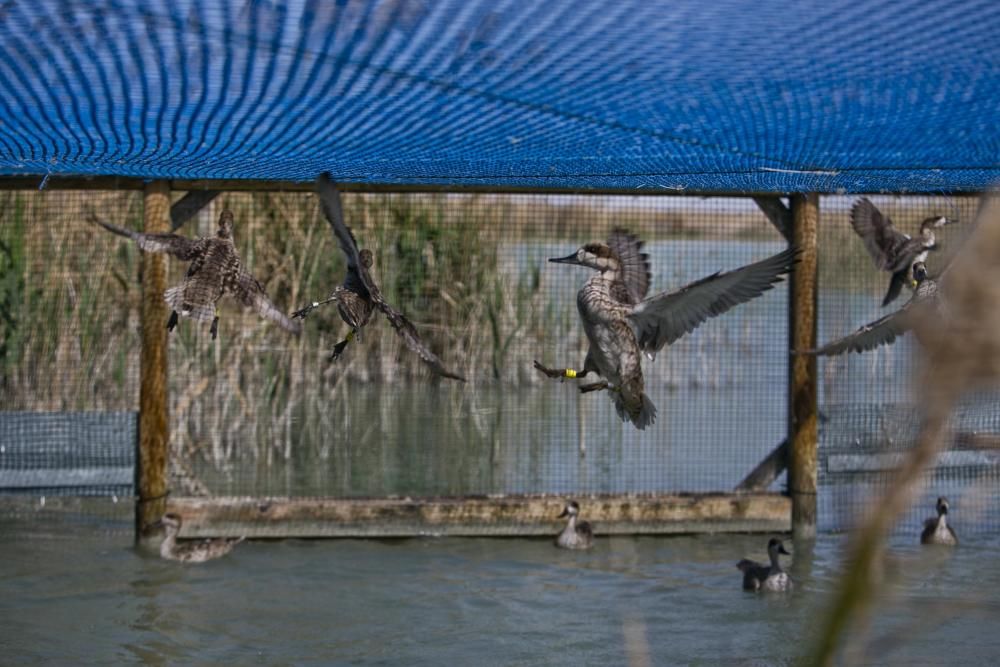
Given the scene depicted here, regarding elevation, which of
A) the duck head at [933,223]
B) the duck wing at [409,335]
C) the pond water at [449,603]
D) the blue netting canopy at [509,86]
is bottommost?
the pond water at [449,603]

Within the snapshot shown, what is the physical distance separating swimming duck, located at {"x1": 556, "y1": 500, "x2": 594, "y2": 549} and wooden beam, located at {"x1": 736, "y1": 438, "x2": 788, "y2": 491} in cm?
107

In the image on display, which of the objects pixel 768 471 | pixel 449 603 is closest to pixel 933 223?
pixel 768 471

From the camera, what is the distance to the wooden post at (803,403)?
716 cm

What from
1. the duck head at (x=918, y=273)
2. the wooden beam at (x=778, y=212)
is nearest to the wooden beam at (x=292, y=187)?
the wooden beam at (x=778, y=212)

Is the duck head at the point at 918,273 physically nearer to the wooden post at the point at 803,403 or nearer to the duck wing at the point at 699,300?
the duck wing at the point at 699,300

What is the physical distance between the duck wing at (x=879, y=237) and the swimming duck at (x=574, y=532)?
2.19m

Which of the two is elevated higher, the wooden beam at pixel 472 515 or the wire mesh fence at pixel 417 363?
the wire mesh fence at pixel 417 363

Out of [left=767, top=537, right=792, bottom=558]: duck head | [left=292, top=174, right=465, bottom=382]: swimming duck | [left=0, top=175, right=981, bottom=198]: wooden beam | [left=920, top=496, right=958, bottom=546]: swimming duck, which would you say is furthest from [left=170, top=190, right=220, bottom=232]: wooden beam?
[left=920, top=496, right=958, bottom=546]: swimming duck

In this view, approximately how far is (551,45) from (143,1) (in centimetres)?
96

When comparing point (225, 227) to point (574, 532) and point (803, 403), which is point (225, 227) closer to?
point (574, 532)

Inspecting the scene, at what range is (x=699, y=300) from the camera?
492cm

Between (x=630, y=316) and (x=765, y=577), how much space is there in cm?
205

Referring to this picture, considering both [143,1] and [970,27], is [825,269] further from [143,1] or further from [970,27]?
[143,1]

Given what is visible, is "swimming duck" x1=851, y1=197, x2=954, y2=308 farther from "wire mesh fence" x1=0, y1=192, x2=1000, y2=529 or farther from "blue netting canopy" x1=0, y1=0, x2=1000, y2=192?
"blue netting canopy" x1=0, y1=0, x2=1000, y2=192
